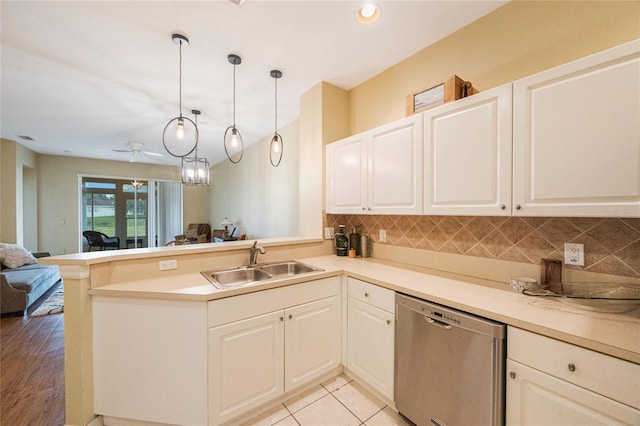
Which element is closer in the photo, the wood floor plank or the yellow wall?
the yellow wall

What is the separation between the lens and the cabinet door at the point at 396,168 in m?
1.79

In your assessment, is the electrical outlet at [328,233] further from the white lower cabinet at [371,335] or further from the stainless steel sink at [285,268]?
the white lower cabinet at [371,335]

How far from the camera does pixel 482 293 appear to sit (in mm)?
1416

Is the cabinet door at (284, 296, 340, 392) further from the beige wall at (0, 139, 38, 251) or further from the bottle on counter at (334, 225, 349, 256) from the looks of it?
the beige wall at (0, 139, 38, 251)

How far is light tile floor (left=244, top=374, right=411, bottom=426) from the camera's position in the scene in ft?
5.24

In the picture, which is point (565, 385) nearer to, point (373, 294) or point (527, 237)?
point (527, 237)

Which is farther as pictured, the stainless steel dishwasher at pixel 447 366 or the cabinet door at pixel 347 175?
the cabinet door at pixel 347 175

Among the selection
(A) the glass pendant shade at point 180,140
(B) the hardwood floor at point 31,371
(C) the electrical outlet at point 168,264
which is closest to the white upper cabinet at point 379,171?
(C) the electrical outlet at point 168,264

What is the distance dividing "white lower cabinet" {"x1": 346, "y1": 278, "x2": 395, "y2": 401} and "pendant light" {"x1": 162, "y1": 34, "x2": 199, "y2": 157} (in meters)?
1.76

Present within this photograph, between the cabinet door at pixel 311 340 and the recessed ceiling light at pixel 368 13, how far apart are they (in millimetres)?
2088

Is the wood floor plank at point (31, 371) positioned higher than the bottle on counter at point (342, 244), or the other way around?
the bottle on counter at point (342, 244)

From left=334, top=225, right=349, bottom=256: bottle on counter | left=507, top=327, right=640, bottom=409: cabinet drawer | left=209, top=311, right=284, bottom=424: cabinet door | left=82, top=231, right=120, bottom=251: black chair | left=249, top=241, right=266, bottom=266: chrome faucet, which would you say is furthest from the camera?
left=82, top=231, right=120, bottom=251: black chair

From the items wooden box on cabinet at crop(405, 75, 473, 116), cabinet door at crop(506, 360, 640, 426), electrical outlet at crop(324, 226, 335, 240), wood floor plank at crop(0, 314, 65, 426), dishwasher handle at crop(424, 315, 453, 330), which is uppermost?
wooden box on cabinet at crop(405, 75, 473, 116)

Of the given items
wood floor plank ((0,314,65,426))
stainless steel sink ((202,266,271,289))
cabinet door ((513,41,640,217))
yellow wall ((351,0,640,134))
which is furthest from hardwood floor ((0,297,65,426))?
yellow wall ((351,0,640,134))
